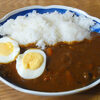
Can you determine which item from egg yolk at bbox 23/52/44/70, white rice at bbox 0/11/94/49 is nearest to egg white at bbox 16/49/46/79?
egg yolk at bbox 23/52/44/70

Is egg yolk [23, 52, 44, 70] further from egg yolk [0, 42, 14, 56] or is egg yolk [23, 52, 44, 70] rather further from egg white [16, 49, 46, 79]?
egg yolk [0, 42, 14, 56]

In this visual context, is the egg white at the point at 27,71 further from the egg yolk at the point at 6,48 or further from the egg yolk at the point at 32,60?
the egg yolk at the point at 6,48

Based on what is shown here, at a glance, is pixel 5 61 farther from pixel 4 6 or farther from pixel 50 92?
pixel 4 6

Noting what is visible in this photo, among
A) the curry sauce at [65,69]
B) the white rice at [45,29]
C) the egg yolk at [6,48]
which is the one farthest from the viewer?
the white rice at [45,29]

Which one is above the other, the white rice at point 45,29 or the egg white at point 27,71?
the white rice at point 45,29

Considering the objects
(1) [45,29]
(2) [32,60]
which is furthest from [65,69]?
(1) [45,29]

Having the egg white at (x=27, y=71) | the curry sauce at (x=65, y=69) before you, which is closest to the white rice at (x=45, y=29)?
the curry sauce at (x=65, y=69)
